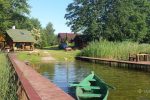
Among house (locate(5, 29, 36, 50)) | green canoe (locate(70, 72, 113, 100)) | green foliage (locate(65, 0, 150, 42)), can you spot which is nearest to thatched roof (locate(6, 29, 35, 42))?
house (locate(5, 29, 36, 50))

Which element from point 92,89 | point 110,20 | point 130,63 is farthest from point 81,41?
point 92,89

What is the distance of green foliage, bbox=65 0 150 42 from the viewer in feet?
257

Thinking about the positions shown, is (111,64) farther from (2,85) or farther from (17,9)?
(17,9)

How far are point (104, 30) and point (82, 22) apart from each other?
554 cm

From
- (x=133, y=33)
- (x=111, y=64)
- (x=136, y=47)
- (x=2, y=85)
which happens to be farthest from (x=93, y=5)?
(x=2, y=85)

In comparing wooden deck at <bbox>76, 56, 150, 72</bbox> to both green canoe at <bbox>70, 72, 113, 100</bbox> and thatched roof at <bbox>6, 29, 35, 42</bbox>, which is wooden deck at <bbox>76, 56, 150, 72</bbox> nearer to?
green canoe at <bbox>70, 72, 113, 100</bbox>

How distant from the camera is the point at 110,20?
78750mm

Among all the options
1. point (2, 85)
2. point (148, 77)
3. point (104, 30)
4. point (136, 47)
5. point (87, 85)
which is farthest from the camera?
point (104, 30)

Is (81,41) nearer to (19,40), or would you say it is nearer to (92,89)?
(19,40)

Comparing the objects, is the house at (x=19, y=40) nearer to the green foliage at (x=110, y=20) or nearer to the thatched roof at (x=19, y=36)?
the thatched roof at (x=19, y=36)

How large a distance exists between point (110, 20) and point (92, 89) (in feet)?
207

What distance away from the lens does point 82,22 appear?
264ft

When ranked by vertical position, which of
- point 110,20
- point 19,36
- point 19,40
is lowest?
point 19,40

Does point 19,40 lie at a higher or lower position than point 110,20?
lower
